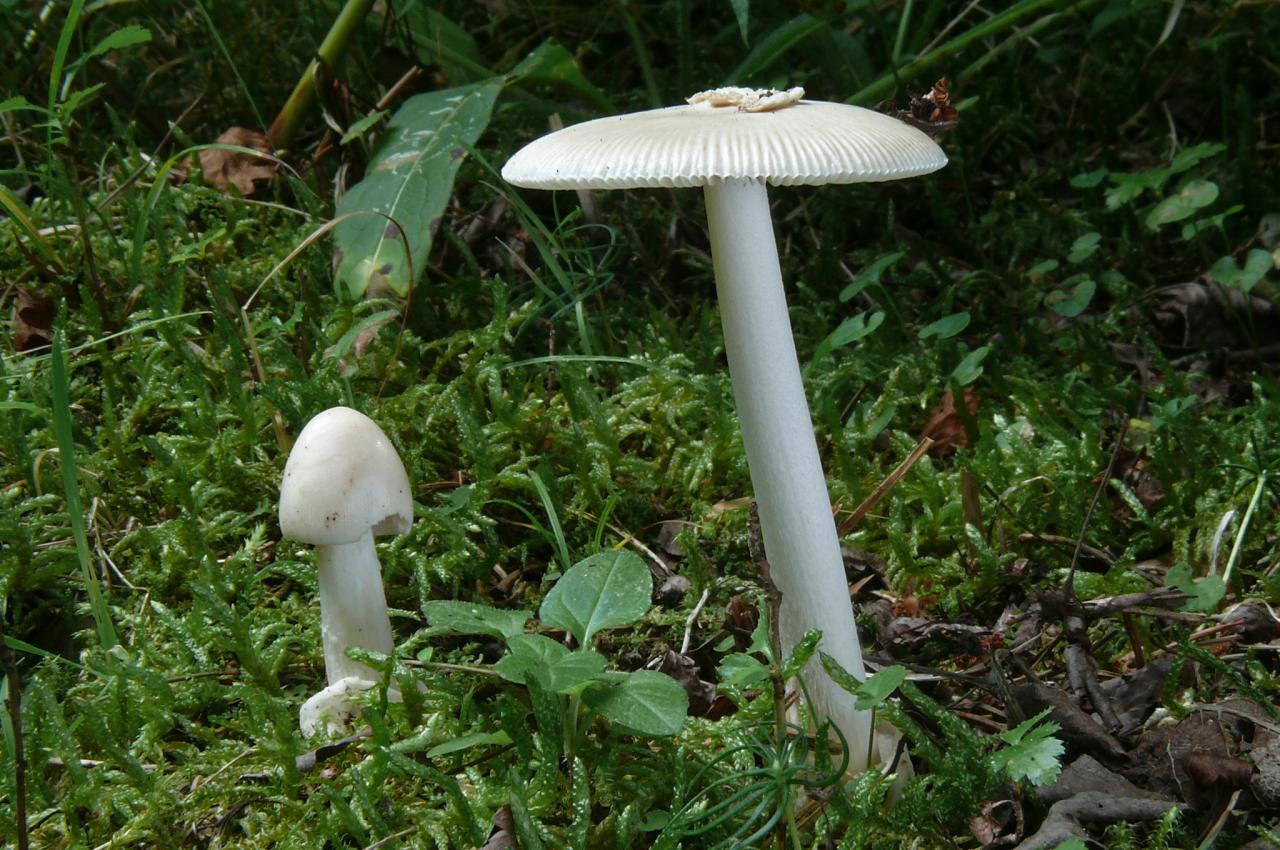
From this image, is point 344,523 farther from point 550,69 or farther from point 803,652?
point 550,69

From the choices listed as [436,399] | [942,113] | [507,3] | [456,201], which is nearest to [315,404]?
[436,399]

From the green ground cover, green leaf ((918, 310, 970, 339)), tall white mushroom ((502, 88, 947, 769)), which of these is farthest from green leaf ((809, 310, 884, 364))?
tall white mushroom ((502, 88, 947, 769))

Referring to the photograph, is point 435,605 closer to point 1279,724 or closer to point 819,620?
point 819,620

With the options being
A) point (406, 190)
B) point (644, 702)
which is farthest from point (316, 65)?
point (644, 702)

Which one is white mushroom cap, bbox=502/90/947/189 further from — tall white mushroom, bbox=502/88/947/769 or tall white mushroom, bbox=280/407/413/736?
tall white mushroom, bbox=280/407/413/736

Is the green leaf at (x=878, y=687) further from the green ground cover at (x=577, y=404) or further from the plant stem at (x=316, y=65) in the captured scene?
the plant stem at (x=316, y=65)
